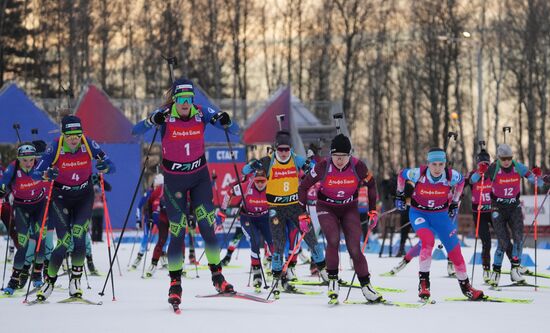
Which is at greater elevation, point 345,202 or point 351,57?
point 351,57

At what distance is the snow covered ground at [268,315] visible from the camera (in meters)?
8.90

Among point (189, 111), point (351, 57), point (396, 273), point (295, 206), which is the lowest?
point (396, 273)

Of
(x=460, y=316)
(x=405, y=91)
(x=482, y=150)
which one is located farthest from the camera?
(x=405, y=91)

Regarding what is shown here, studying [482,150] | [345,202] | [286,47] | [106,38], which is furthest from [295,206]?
[286,47]

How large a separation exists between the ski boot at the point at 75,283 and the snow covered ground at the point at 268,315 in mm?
259

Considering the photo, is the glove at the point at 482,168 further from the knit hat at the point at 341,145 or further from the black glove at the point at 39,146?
the black glove at the point at 39,146

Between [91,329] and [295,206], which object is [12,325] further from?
[295,206]

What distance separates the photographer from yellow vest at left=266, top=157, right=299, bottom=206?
13836mm

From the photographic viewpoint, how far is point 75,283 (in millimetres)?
11508

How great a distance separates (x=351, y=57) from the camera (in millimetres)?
54062

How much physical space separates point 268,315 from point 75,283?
2.73 m

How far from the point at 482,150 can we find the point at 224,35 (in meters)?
35.2

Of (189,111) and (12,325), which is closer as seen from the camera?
(12,325)

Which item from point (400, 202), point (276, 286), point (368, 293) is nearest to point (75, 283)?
point (276, 286)
